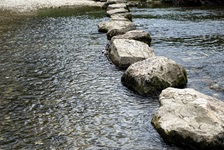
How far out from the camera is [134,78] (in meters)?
13.5

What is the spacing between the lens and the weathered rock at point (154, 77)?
42.8 feet

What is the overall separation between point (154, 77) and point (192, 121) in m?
4.01

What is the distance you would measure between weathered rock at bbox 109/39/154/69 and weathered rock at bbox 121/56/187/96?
2146 mm

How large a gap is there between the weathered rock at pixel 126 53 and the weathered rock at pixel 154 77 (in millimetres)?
2146

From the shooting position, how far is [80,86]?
13.9 metres

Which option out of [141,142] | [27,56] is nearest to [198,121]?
[141,142]

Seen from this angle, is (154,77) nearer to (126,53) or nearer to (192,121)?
(126,53)

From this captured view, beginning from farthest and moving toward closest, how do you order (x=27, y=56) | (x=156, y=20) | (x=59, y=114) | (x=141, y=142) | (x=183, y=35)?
(x=156, y=20)
(x=183, y=35)
(x=27, y=56)
(x=59, y=114)
(x=141, y=142)

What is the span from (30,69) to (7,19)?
18.7 meters

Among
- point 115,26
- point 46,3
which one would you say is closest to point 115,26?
point 115,26

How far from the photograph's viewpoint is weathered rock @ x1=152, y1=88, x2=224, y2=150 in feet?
29.1

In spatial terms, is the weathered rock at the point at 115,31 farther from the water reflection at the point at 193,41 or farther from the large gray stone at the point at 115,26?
the water reflection at the point at 193,41

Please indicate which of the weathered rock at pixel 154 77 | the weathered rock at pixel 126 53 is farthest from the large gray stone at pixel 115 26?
the weathered rock at pixel 154 77

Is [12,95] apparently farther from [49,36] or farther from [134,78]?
[49,36]
